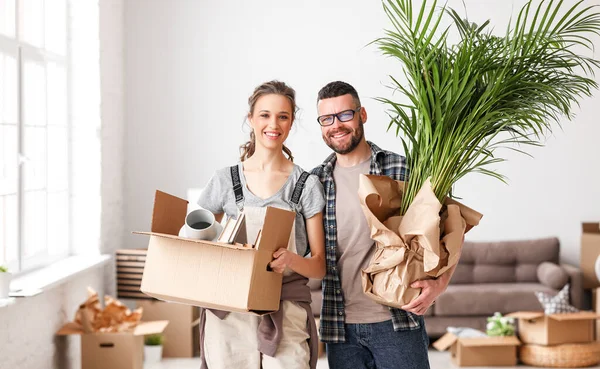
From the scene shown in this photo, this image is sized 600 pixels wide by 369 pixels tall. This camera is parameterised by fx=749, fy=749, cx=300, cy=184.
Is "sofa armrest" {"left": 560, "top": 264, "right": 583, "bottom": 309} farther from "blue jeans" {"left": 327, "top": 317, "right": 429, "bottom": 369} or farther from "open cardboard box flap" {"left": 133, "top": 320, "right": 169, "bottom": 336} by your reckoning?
"blue jeans" {"left": 327, "top": 317, "right": 429, "bottom": 369}

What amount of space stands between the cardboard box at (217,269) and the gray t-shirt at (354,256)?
13.5 inches

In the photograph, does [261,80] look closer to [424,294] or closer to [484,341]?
[484,341]

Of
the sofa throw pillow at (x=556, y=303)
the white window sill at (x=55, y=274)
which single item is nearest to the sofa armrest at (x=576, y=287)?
the sofa throw pillow at (x=556, y=303)

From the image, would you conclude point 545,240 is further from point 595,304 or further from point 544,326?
point 544,326

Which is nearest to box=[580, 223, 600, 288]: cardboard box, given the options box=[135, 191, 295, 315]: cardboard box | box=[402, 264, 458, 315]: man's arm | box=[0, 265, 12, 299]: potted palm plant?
box=[402, 264, 458, 315]: man's arm

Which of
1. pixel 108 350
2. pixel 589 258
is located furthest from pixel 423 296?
pixel 589 258

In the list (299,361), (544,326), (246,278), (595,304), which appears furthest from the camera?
(595,304)

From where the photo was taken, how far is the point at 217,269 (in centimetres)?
213

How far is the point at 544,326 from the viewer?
5152 mm

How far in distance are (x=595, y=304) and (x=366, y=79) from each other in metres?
2.65

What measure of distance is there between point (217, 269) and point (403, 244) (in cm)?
57

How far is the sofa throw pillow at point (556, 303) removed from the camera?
531 cm

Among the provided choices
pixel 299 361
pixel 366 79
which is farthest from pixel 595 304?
pixel 299 361

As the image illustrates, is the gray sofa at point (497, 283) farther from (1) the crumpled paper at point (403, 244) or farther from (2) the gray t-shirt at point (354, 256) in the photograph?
(1) the crumpled paper at point (403, 244)
